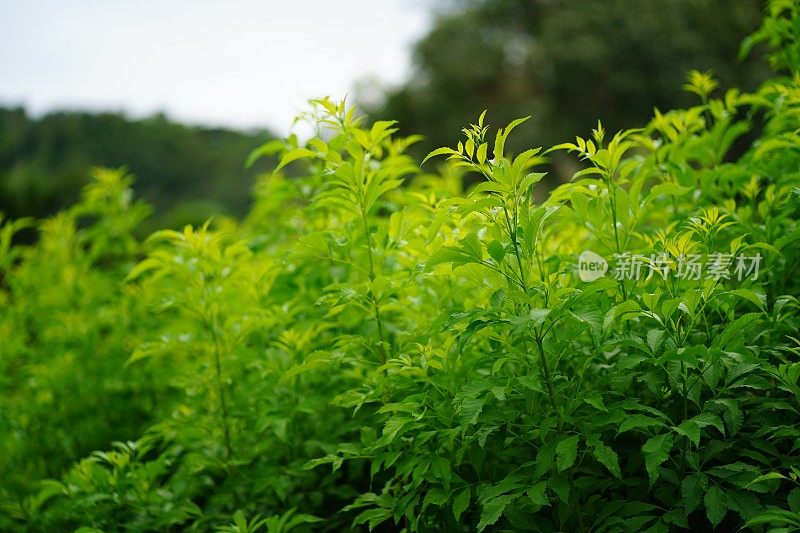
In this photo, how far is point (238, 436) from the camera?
2465 millimetres

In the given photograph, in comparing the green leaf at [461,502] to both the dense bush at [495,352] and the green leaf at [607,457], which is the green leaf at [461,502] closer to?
the dense bush at [495,352]

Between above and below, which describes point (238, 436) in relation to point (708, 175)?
below

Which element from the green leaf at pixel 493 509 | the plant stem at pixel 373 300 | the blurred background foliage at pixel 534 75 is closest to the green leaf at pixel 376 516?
the green leaf at pixel 493 509

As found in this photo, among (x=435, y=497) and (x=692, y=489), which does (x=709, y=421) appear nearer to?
(x=692, y=489)

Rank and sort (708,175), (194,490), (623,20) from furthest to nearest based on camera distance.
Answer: (623,20), (194,490), (708,175)

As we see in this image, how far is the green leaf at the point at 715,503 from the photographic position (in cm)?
153

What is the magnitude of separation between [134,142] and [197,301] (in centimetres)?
2099

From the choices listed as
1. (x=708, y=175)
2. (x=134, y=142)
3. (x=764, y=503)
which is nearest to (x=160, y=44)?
(x=708, y=175)

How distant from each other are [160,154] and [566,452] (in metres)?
21.8

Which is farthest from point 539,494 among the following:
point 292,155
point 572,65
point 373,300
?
point 572,65

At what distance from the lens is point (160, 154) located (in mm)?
21188

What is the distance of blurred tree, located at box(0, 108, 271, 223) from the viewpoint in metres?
18.4

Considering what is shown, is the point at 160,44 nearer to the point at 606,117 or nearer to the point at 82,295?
the point at 82,295

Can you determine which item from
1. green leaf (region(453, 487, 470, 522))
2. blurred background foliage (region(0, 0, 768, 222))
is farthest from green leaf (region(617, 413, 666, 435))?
blurred background foliage (region(0, 0, 768, 222))
